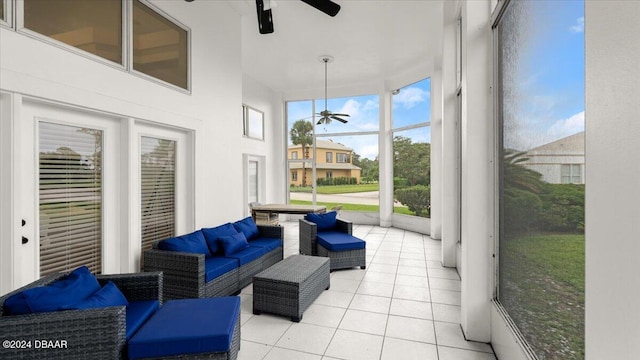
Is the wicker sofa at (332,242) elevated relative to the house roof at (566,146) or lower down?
lower down

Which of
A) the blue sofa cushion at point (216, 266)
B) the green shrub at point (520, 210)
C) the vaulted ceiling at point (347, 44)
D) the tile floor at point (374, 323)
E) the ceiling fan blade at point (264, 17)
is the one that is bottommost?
the tile floor at point (374, 323)

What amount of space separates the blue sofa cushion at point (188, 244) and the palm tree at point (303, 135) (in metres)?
5.66

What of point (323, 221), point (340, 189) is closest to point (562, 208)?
point (323, 221)

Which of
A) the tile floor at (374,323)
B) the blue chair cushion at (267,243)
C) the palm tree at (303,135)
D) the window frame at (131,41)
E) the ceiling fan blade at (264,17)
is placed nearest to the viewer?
the tile floor at (374,323)

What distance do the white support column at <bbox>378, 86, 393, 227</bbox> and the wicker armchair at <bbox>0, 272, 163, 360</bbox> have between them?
23.2 ft

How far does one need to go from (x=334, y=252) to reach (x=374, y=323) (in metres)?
1.60

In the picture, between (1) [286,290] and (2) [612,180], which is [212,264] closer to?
(1) [286,290]

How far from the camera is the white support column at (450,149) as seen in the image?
14.6ft

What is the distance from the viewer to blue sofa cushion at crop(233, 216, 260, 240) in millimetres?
4414

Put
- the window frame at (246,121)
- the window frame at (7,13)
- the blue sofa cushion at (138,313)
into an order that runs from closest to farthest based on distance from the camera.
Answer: the blue sofa cushion at (138,313), the window frame at (7,13), the window frame at (246,121)

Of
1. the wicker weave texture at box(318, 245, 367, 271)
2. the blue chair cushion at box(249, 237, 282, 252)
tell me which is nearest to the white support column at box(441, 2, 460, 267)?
the wicker weave texture at box(318, 245, 367, 271)

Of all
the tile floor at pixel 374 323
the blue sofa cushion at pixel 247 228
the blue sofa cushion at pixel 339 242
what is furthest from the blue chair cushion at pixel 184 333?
the blue sofa cushion at pixel 339 242

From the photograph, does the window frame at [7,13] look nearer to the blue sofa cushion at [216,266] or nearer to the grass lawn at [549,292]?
→ the blue sofa cushion at [216,266]

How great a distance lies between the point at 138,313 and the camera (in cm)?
208
